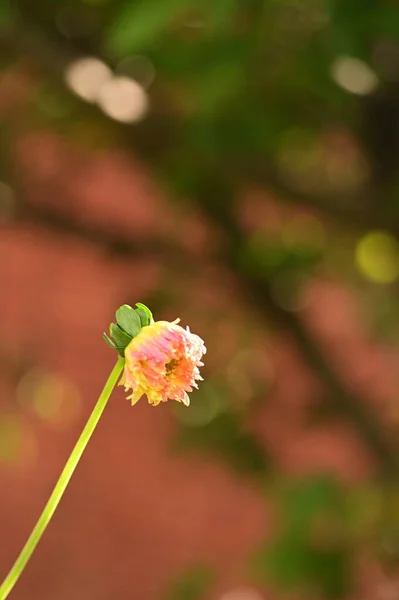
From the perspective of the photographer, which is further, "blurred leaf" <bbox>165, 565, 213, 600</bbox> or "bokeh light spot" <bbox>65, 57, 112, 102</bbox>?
"blurred leaf" <bbox>165, 565, 213, 600</bbox>

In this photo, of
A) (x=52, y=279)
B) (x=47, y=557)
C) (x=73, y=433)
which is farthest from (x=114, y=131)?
(x=47, y=557)

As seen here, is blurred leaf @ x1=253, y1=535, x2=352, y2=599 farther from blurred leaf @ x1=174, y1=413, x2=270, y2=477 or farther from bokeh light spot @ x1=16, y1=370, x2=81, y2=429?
bokeh light spot @ x1=16, y1=370, x2=81, y2=429

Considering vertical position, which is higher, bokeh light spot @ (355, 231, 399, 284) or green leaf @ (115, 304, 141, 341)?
bokeh light spot @ (355, 231, 399, 284)

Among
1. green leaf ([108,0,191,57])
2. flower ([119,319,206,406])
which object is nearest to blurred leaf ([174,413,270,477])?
green leaf ([108,0,191,57])

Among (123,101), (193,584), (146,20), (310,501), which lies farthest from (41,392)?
(146,20)

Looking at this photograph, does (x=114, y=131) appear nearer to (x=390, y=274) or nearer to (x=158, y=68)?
(x=158, y=68)

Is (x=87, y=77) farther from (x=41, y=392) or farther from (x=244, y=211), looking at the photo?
(x=41, y=392)

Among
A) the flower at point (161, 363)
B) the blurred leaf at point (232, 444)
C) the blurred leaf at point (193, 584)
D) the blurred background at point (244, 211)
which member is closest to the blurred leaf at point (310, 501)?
the blurred background at point (244, 211)

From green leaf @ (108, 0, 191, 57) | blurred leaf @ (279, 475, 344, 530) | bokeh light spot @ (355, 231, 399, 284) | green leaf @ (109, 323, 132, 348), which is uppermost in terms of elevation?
bokeh light spot @ (355, 231, 399, 284)
